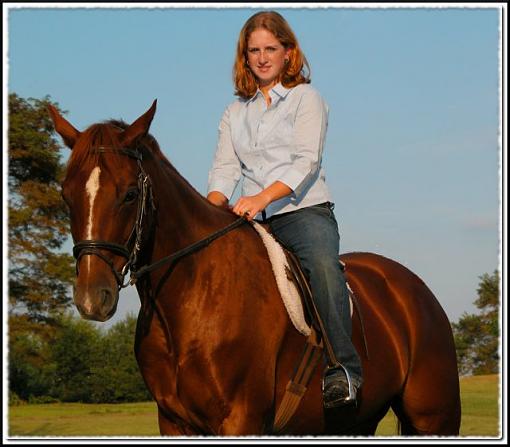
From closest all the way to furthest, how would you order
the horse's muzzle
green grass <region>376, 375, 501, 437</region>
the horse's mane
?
the horse's muzzle, the horse's mane, green grass <region>376, 375, 501, 437</region>

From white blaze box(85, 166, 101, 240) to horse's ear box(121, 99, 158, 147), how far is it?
39cm

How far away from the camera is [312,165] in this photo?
5.77 meters

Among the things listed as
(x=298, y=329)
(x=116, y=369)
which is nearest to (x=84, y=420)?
(x=116, y=369)

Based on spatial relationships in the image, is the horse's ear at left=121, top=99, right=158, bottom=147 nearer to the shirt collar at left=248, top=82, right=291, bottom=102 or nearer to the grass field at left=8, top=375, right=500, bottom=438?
the shirt collar at left=248, top=82, right=291, bottom=102

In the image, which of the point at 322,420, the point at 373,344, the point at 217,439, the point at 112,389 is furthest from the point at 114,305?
the point at 112,389

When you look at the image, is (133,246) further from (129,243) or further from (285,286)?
(285,286)

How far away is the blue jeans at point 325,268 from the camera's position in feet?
18.7

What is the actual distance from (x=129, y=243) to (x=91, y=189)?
44 centimetres

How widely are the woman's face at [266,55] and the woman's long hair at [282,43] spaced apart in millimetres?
39

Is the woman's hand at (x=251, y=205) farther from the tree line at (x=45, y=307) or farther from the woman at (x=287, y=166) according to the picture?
A: the tree line at (x=45, y=307)

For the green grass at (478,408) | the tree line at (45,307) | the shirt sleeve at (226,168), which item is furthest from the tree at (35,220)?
the shirt sleeve at (226,168)

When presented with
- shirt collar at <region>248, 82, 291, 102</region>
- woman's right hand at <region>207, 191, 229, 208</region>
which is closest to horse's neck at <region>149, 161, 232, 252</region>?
woman's right hand at <region>207, 191, 229, 208</region>

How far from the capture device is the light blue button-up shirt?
5797mm

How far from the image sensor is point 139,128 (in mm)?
4977
